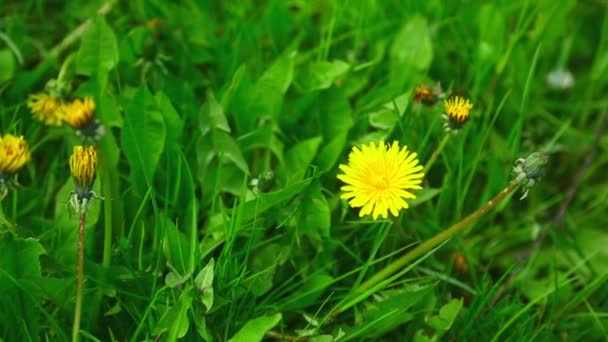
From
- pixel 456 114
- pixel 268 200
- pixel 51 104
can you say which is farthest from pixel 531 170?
pixel 51 104

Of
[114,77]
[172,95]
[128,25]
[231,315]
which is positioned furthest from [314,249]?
[128,25]

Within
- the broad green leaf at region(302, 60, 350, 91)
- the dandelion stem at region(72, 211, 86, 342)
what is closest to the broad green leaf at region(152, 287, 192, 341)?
the dandelion stem at region(72, 211, 86, 342)

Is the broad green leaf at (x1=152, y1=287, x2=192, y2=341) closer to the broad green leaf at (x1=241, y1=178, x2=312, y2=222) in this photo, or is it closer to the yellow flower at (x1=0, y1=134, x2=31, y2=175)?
the broad green leaf at (x1=241, y1=178, x2=312, y2=222)

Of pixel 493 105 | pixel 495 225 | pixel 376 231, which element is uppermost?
pixel 493 105

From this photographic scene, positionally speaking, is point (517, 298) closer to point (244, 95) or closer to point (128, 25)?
point (244, 95)

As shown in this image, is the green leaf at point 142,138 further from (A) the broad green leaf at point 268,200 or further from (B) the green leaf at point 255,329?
(B) the green leaf at point 255,329

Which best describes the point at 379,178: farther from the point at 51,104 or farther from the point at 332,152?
the point at 51,104

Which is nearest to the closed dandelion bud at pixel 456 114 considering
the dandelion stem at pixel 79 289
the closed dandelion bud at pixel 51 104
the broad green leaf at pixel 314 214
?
the broad green leaf at pixel 314 214
